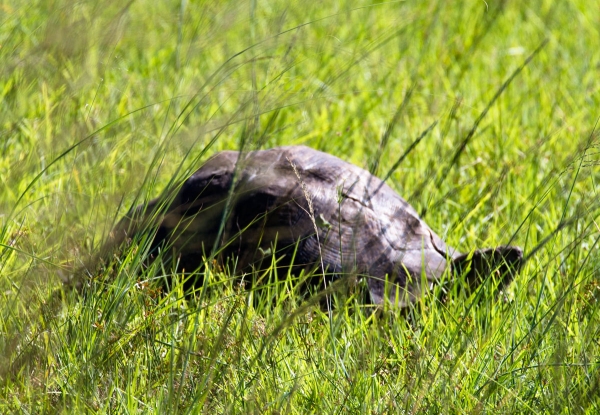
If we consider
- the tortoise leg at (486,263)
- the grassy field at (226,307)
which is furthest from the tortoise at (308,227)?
the grassy field at (226,307)

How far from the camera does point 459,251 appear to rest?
2990 millimetres

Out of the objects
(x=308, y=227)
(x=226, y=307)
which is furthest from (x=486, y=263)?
(x=226, y=307)

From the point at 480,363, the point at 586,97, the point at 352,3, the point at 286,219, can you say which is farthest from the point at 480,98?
the point at 480,363

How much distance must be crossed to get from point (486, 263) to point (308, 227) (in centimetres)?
60

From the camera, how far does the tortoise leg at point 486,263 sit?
8.02 ft

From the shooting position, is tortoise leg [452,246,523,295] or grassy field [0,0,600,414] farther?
tortoise leg [452,246,523,295]

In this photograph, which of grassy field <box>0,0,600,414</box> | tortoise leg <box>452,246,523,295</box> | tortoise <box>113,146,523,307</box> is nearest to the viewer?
grassy field <box>0,0,600,414</box>

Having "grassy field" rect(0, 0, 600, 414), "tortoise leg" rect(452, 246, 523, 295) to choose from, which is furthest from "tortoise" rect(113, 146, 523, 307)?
"grassy field" rect(0, 0, 600, 414)

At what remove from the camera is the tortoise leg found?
2443 millimetres

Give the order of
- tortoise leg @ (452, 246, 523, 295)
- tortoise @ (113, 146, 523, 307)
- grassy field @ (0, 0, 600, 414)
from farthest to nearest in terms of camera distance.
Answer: tortoise @ (113, 146, 523, 307), tortoise leg @ (452, 246, 523, 295), grassy field @ (0, 0, 600, 414)

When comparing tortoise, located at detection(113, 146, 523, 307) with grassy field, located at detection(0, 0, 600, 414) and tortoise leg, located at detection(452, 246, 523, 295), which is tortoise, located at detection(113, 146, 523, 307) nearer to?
tortoise leg, located at detection(452, 246, 523, 295)

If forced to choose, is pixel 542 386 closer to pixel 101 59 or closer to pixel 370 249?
pixel 370 249

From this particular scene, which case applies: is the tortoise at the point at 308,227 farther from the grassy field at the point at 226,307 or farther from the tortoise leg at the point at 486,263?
the grassy field at the point at 226,307

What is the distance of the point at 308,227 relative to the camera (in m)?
2.67
